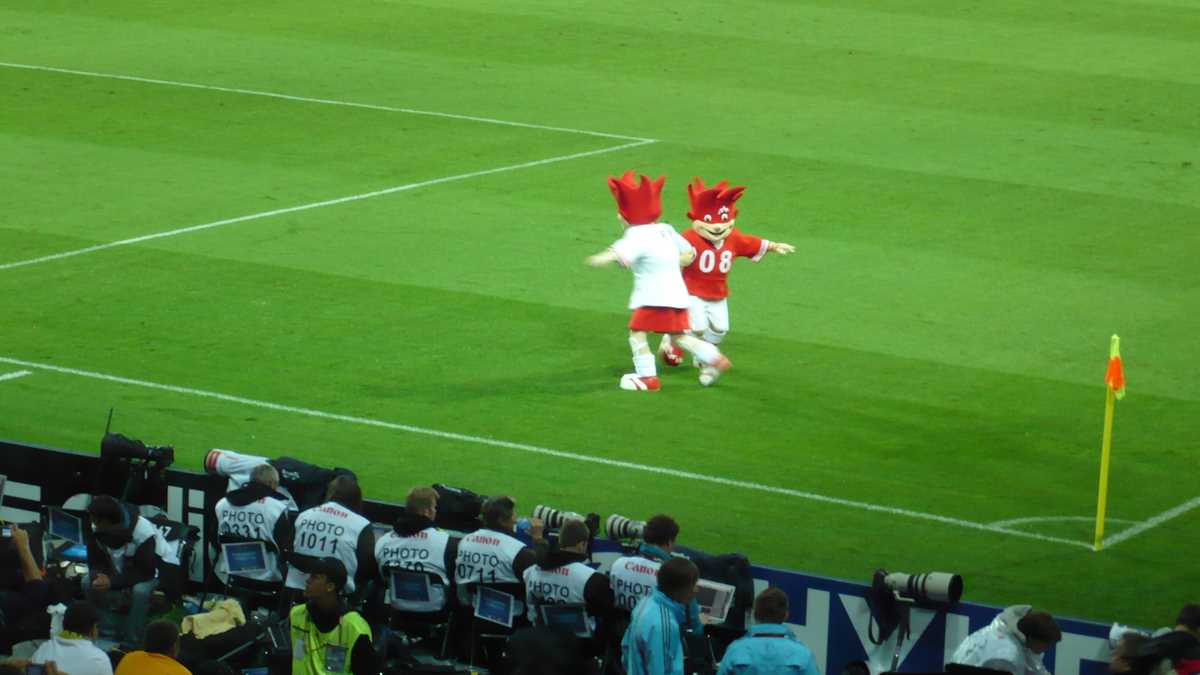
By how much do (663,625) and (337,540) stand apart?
2197 millimetres

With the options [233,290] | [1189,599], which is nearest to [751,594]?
[1189,599]

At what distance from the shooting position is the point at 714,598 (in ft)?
34.0

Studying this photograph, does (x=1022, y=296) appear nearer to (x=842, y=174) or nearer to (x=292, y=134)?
(x=842, y=174)

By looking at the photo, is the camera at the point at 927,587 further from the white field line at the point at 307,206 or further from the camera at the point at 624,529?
the white field line at the point at 307,206

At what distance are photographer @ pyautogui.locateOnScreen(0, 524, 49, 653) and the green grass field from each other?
12.2 ft

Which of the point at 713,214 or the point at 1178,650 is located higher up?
the point at 713,214

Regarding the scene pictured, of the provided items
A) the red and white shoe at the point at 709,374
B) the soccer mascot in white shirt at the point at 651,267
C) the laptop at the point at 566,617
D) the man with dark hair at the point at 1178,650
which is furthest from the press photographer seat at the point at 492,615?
the red and white shoe at the point at 709,374

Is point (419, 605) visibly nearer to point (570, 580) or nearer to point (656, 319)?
point (570, 580)

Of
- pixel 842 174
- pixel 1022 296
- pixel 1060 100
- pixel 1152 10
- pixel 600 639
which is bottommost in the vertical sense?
pixel 600 639

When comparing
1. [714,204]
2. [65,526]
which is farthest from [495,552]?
[714,204]

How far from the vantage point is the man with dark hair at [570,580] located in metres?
10.3

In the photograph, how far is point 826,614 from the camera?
10312mm

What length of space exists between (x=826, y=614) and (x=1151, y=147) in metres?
16.7

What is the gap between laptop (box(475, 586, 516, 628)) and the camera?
10828 mm
